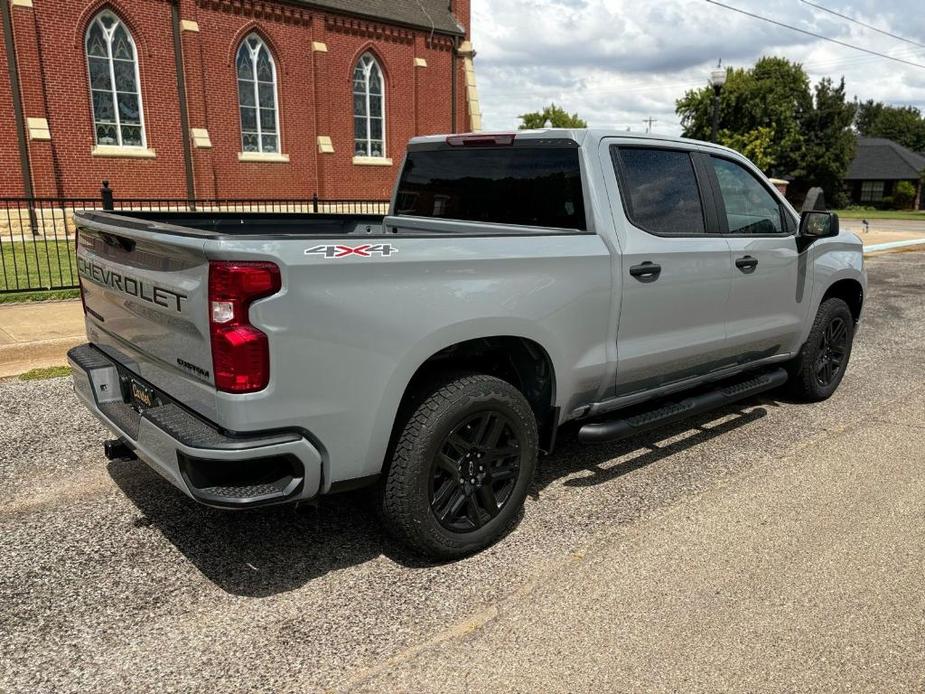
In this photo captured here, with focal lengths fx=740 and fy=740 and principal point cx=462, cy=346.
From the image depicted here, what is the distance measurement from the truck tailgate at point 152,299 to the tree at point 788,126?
185ft

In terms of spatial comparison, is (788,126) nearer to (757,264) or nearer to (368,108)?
(368,108)

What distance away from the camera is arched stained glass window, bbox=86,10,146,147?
19.9m

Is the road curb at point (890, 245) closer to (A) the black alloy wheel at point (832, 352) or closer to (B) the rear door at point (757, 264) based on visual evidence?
(A) the black alloy wheel at point (832, 352)

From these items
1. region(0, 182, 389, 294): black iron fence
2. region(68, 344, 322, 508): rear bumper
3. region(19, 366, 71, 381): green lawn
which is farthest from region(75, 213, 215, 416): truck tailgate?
region(19, 366, 71, 381): green lawn

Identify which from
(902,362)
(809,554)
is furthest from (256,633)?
(902,362)

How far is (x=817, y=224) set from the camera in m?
5.20

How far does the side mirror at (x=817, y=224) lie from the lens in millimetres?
5188

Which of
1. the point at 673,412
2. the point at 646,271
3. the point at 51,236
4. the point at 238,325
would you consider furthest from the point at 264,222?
the point at 51,236

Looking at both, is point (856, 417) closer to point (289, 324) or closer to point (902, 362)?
point (902, 362)

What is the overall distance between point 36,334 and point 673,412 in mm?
6412

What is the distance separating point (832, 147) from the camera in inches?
2205

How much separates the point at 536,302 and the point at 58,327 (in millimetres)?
6335

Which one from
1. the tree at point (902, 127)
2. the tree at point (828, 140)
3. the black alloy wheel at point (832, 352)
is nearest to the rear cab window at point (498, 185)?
the black alloy wheel at point (832, 352)

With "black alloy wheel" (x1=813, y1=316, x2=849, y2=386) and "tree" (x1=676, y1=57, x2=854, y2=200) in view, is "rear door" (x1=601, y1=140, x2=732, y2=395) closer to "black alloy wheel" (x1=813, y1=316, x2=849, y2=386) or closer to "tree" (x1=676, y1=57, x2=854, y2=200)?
"black alloy wheel" (x1=813, y1=316, x2=849, y2=386)
